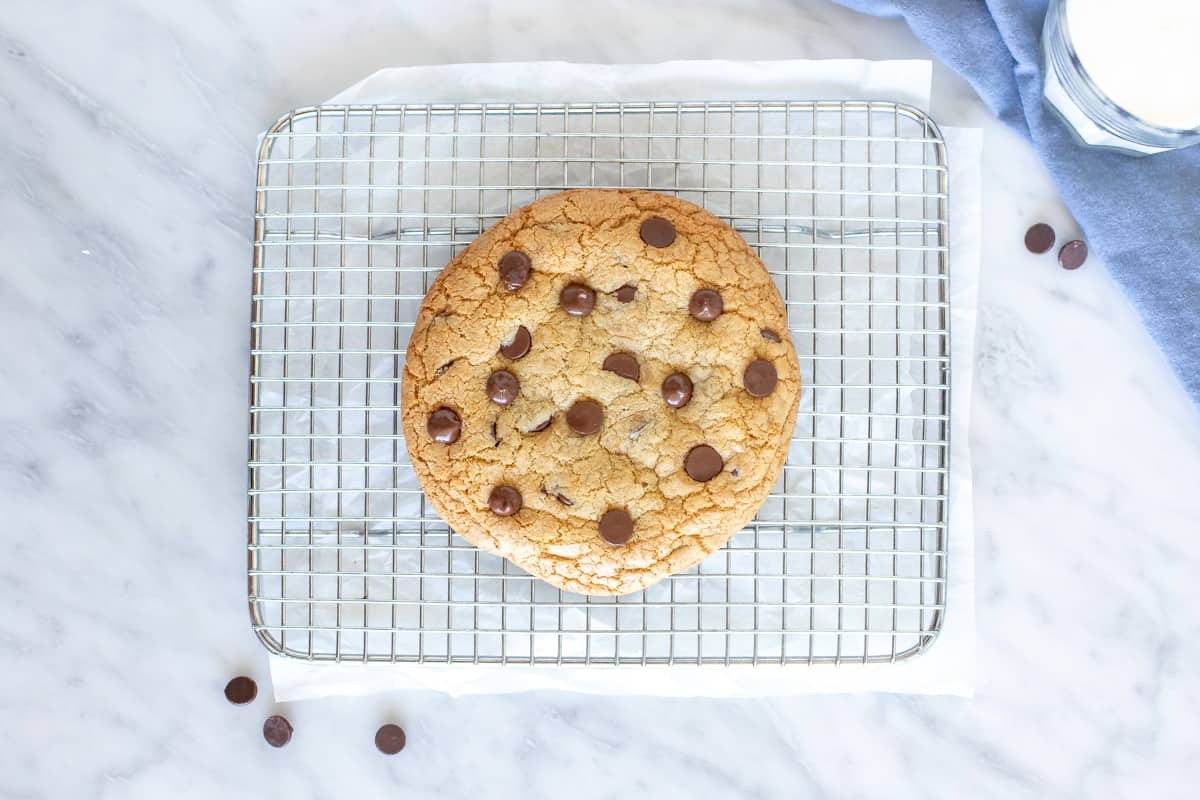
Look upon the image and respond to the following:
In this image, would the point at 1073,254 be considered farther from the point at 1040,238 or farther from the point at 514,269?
the point at 514,269

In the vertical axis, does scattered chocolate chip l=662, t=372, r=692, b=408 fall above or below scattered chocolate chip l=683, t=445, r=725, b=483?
above

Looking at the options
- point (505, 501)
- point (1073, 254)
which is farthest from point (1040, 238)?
point (505, 501)

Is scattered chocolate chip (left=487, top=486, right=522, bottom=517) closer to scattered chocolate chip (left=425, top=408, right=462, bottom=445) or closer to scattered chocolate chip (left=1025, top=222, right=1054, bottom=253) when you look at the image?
scattered chocolate chip (left=425, top=408, right=462, bottom=445)

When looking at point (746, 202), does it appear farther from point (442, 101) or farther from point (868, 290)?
point (442, 101)

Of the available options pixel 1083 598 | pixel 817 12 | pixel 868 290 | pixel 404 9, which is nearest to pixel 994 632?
pixel 1083 598

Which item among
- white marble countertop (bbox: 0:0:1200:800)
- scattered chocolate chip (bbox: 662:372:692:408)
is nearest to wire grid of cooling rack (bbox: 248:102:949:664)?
white marble countertop (bbox: 0:0:1200:800)

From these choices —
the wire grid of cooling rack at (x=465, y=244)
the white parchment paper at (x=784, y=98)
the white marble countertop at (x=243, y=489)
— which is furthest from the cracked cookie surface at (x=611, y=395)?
the white marble countertop at (x=243, y=489)
